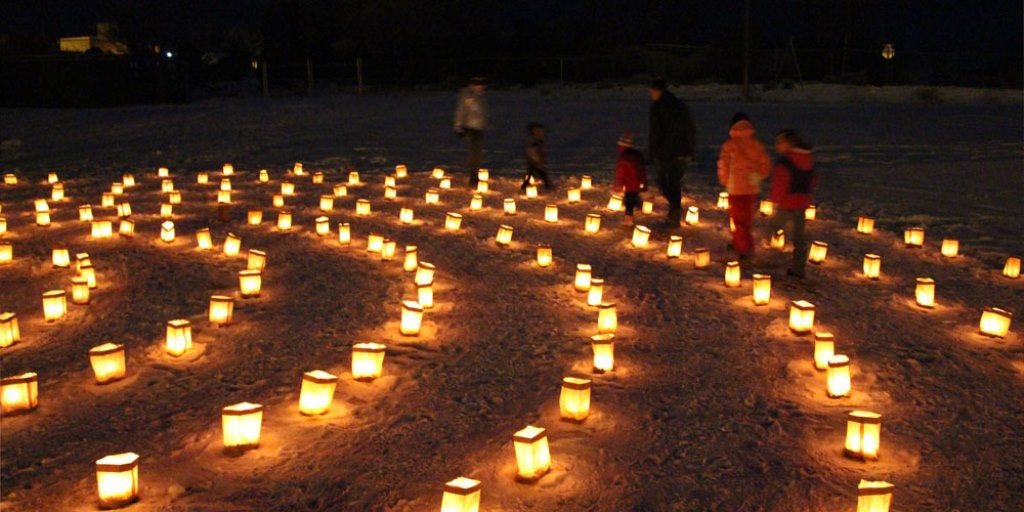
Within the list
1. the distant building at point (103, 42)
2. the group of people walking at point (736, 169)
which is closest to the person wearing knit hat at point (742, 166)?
the group of people walking at point (736, 169)

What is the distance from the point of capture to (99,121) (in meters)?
25.6

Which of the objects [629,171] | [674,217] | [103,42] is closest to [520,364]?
[674,217]

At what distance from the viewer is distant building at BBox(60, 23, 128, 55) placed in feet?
170

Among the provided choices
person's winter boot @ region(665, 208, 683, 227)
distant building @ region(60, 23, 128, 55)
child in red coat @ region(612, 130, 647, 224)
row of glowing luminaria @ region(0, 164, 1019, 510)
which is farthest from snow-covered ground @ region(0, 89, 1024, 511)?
distant building @ region(60, 23, 128, 55)

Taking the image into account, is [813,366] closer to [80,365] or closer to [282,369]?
[282,369]

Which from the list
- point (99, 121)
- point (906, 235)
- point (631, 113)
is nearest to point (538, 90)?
point (631, 113)

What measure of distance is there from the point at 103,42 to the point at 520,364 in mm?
56585

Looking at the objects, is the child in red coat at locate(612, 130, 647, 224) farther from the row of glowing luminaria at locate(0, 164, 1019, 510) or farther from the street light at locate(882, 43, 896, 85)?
the street light at locate(882, 43, 896, 85)

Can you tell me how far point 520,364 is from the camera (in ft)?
20.6

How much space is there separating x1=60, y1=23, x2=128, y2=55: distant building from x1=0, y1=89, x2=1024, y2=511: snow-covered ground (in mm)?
42488

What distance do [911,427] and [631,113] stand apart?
20739 millimetres

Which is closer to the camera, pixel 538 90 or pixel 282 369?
pixel 282 369

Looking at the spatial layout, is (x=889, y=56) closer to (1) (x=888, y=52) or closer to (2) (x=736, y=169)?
(1) (x=888, y=52)

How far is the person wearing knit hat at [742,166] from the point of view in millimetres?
8461
